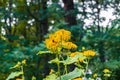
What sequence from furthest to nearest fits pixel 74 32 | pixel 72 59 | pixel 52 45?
pixel 74 32 < pixel 72 59 < pixel 52 45

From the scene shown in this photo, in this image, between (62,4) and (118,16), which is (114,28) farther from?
(62,4)

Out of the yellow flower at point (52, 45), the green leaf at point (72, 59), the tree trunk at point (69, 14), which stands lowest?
the green leaf at point (72, 59)

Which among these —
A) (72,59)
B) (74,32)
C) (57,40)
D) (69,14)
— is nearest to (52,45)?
(57,40)

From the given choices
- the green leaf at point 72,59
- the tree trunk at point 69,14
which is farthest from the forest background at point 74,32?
the green leaf at point 72,59

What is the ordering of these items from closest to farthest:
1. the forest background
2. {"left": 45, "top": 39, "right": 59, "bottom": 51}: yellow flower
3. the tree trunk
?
{"left": 45, "top": 39, "right": 59, "bottom": 51}: yellow flower < the forest background < the tree trunk

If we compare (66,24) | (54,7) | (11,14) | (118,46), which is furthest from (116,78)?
(11,14)

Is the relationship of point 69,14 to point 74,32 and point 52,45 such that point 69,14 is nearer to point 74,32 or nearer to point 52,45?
point 74,32

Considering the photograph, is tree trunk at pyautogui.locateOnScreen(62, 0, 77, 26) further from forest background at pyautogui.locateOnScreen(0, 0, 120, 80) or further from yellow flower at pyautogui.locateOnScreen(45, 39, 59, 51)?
yellow flower at pyautogui.locateOnScreen(45, 39, 59, 51)

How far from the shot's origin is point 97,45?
813 cm

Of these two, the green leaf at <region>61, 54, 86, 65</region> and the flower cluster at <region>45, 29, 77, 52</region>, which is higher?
the flower cluster at <region>45, 29, 77, 52</region>

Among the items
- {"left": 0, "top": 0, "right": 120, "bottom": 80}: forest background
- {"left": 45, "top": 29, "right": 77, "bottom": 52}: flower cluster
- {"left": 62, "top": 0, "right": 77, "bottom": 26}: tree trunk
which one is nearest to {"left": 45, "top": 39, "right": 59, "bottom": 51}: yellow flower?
{"left": 45, "top": 29, "right": 77, "bottom": 52}: flower cluster

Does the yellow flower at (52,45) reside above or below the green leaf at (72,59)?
above

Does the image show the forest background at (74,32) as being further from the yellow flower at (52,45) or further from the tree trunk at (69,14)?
the yellow flower at (52,45)

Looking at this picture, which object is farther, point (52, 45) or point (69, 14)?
point (69, 14)
